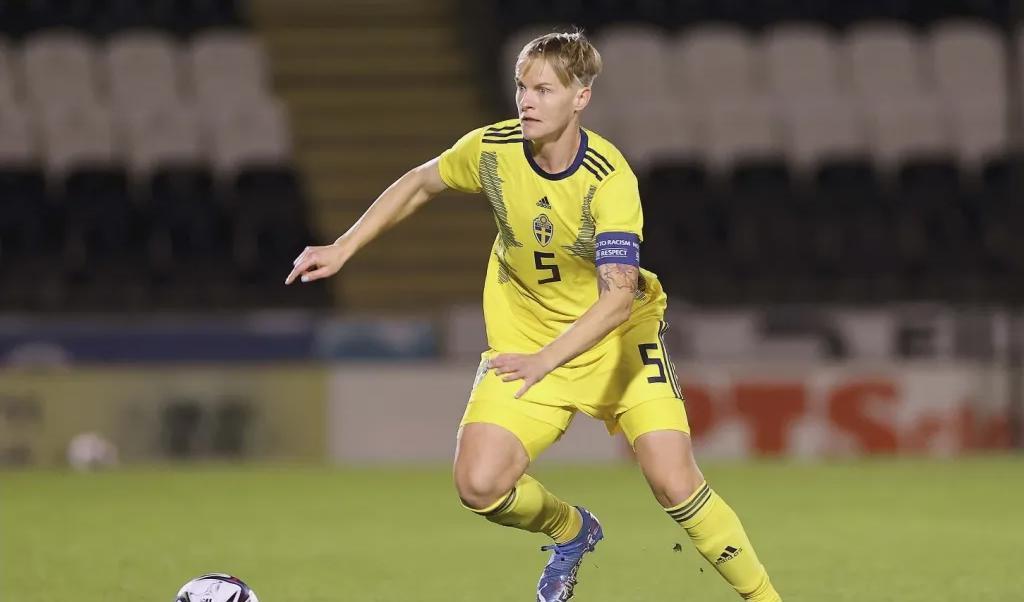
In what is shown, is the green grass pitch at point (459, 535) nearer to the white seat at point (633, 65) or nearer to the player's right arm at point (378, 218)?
the player's right arm at point (378, 218)

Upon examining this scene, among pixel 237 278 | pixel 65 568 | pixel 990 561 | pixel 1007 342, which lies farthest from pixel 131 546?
pixel 1007 342

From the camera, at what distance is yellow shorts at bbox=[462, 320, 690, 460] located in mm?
4969

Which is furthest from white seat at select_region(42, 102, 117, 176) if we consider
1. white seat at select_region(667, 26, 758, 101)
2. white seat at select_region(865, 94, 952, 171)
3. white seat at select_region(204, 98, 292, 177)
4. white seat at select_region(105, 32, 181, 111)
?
white seat at select_region(865, 94, 952, 171)

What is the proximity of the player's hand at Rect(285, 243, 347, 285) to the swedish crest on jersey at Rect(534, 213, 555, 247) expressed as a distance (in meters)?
0.52

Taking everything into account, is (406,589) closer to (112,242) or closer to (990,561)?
(990,561)

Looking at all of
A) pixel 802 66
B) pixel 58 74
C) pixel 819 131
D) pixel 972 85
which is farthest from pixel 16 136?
pixel 972 85

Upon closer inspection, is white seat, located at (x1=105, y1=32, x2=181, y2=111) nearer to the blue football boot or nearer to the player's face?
the blue football boot

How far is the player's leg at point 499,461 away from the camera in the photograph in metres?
4.88

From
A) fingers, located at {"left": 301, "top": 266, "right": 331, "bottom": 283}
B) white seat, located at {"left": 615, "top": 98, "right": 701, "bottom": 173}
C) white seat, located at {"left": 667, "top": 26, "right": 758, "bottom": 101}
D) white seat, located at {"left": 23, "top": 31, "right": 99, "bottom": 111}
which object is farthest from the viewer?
white seat, located at {"left": 667, "top": 26, "right": 758, "bottom": 101}

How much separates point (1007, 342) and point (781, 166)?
2397mm

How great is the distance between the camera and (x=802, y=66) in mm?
14562

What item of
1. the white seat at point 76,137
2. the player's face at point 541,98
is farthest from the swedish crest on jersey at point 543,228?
the white seat at point 76,137

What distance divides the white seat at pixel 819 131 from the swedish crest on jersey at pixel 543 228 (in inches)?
346

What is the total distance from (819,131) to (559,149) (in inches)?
362
